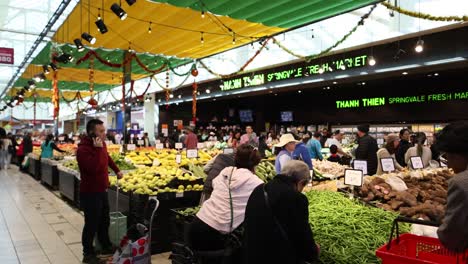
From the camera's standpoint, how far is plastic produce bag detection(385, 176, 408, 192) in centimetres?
450

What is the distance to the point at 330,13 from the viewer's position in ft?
25.8

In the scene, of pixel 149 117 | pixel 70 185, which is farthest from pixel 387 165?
pixel 149 117

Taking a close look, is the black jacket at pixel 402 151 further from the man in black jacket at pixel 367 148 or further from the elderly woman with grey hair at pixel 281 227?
the elderly woman with grey hair at pixel 281 227

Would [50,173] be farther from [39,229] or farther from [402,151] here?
[402,151]

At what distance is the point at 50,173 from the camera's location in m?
10.9

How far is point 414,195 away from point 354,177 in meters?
0.64

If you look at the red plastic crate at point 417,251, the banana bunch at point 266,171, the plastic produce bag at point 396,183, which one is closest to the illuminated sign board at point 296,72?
the banana bunch at point 266,171

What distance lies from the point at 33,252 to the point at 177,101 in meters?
15.9

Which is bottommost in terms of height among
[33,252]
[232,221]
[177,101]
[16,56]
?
[33,252]

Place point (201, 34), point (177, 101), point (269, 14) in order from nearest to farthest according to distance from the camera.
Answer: point (269, 14), point (201, 34), point (177, 101)

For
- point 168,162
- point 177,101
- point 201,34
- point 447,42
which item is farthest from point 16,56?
point 447,42

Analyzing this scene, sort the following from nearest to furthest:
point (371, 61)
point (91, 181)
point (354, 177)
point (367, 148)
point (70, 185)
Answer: point (354, 177), point (91, 181), point (367, 148), point (70, 185), point (371, 61)

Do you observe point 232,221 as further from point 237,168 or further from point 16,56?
point 16,56

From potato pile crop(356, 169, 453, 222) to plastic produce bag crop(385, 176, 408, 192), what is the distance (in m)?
0.03
